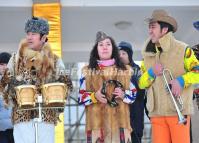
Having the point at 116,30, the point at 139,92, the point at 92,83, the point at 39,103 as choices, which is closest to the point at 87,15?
the point at 116,30

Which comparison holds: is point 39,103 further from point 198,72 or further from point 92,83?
point 198,72

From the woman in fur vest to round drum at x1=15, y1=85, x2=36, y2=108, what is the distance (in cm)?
90

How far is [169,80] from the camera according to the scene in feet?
17.2

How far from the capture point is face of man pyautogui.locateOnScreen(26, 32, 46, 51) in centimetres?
518

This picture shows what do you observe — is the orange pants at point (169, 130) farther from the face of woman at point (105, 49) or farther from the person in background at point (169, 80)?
the face of woman at point (105, 49)

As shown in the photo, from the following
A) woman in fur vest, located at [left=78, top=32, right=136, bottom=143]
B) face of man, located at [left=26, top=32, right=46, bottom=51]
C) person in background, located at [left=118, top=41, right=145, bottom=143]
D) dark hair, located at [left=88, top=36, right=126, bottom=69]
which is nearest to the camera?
face of man, located at [left=26, top=32, right=46, bottom=51]

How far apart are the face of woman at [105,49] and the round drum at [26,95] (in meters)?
1.19

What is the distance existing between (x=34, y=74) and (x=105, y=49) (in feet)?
3.22

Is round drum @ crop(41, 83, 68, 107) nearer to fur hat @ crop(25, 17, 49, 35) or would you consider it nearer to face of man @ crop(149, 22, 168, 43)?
fur hat @ crop(25, 17, 49, 35)

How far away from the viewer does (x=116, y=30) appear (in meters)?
11.4

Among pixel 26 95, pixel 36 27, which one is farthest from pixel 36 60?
pixel 26 95

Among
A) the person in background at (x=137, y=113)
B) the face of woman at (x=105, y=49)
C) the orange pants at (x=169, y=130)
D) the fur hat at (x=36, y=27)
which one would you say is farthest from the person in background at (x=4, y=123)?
the orange pants at (x=169, y=130)

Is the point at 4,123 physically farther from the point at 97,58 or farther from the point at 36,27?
the point at 36,27

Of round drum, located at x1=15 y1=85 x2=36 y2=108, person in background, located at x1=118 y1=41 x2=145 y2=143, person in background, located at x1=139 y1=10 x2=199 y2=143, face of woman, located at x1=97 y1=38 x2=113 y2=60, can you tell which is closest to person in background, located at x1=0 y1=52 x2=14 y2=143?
face of woman, located at x1=97 y1=38 x2=113 y2=60
